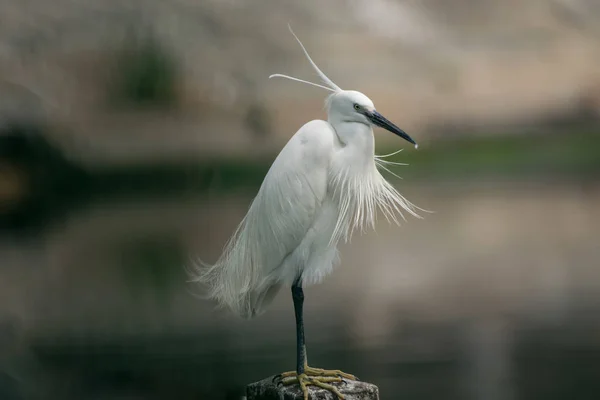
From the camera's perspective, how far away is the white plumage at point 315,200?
296cm

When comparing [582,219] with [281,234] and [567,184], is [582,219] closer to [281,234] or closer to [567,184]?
[567,184]

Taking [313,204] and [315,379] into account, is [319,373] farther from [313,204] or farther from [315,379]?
[313,204]

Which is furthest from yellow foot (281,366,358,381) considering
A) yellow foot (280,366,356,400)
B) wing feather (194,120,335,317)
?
wing feather (194,120,335,317)

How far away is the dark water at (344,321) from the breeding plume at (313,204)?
5.50 feet

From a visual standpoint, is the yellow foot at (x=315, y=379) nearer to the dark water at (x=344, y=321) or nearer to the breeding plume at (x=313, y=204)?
the breeding plume at (x=313, y=204)

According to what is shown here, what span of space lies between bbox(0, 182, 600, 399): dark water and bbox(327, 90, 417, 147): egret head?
6.62 feet

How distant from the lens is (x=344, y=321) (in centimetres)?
621

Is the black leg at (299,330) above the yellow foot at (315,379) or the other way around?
above

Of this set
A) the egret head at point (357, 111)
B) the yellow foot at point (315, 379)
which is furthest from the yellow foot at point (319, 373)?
the egret head at point (357, 111)

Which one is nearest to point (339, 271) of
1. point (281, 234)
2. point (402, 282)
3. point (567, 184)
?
point (402, 282)

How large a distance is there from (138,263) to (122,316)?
7.16 feet

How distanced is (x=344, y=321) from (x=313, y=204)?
337 cm

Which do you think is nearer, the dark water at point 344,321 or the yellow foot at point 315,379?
the yellow foot at point 315,379

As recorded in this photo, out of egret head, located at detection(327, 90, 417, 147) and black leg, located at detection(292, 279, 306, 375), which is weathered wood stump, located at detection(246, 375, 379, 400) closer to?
black leg, located at detection(292, 279, 306, 375)
